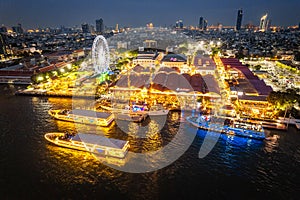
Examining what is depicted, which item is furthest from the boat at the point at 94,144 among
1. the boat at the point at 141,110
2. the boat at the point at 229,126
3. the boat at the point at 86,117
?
the boat at the point at 229,126

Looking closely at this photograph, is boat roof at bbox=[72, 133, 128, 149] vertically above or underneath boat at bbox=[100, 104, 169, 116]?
underneath

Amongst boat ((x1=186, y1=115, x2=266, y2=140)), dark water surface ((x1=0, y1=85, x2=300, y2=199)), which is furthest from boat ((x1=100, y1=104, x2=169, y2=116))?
dark water surface ((x1=0, y1=85, x2=300, y2=199))

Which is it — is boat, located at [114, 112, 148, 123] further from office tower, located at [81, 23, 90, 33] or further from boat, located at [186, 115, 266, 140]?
office tower, located at [81, 23, 90, 33]

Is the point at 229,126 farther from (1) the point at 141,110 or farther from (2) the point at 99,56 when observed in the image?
(2) the point at 99,56

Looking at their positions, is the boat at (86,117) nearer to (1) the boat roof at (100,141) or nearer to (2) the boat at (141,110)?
(2) the boat at (141,110)

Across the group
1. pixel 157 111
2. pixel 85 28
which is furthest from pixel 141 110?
pixel 85 28

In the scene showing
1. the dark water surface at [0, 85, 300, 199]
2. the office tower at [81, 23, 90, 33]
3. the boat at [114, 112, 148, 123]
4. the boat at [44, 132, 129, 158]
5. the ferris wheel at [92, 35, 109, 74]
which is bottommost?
the dark water surface at [0, 85, 300, 199]
